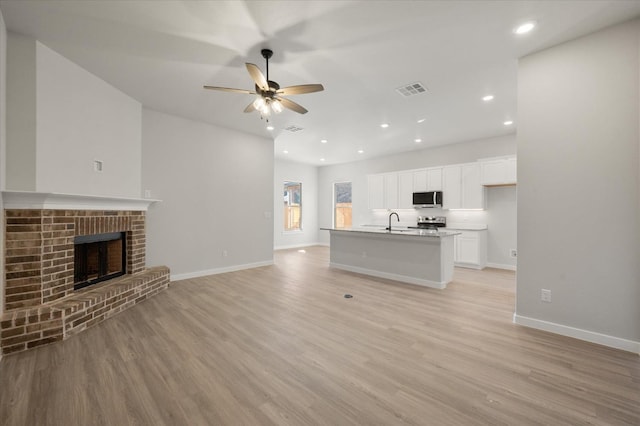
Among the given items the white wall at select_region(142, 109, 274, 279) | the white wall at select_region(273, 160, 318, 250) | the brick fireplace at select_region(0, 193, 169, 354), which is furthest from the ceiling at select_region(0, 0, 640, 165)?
the white wall at select_region(273, 160, 318, 250)

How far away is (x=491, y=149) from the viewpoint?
614 cm

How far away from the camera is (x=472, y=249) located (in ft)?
19.6

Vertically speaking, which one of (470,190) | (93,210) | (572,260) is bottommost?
(572,260)

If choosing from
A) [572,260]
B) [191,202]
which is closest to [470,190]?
[572,260]

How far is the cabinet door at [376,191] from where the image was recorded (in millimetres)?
7943

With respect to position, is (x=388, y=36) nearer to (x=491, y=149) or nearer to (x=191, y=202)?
(x=191, y=202)

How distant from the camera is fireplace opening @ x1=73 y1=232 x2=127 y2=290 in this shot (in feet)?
10.9

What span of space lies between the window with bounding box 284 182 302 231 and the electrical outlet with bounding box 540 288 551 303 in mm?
7506

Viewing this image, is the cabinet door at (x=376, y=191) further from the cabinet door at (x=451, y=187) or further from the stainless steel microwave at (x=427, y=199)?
the cabinet door at (x=451, y=187)

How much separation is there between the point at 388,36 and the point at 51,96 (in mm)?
3731

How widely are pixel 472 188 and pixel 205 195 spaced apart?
5997 mm

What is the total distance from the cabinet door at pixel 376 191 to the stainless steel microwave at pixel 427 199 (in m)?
1.12

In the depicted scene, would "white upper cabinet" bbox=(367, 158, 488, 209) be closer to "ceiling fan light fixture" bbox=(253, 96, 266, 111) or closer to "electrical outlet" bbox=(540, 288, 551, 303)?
"electrical outlet" bbox=(540, 288, 551, 303)

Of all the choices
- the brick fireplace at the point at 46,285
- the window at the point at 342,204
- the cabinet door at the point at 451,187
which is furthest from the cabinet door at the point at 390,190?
the brick fireplace at the point at 46,285
